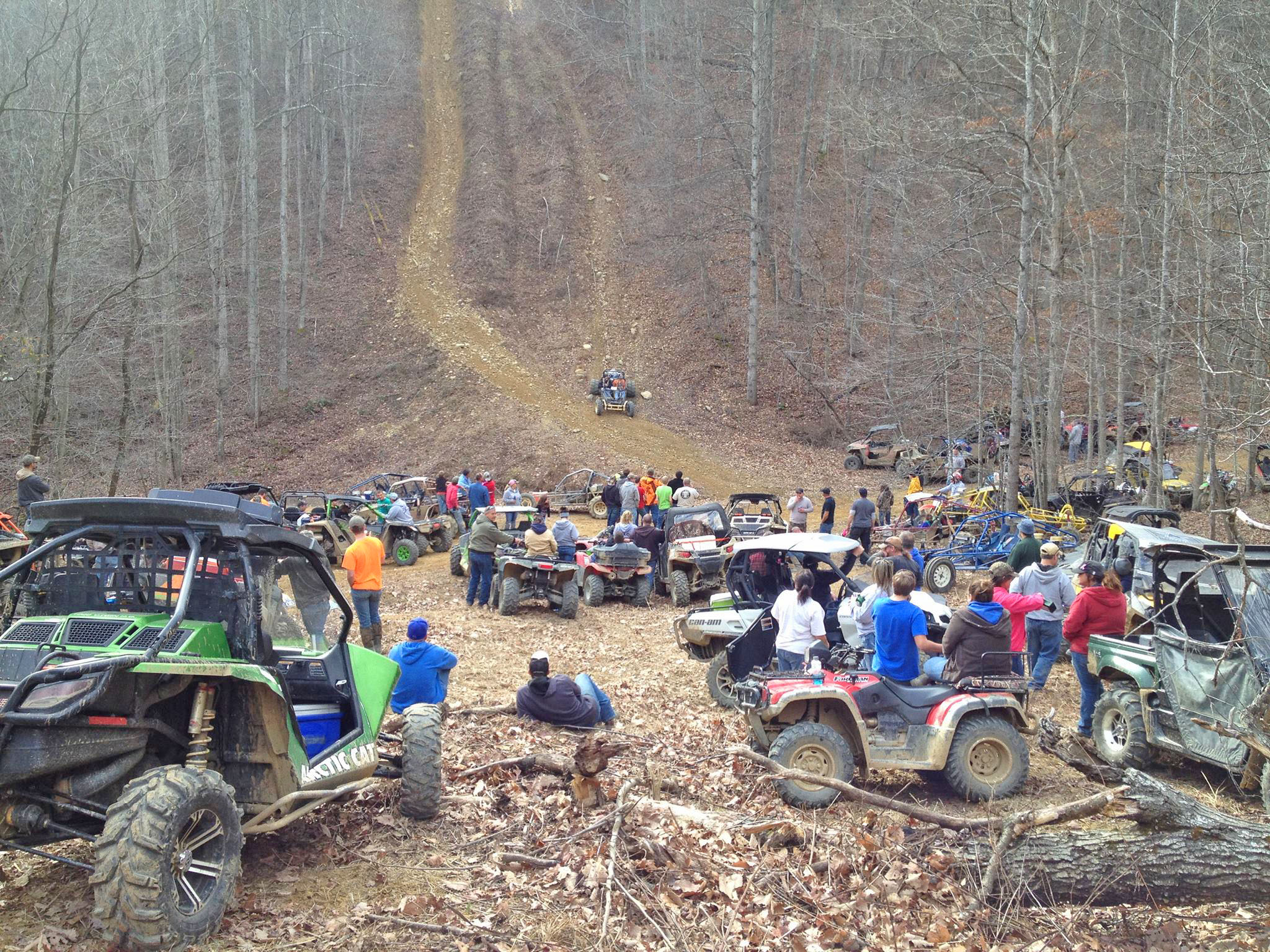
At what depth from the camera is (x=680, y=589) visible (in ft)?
52.5

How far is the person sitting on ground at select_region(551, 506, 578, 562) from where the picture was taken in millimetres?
15844

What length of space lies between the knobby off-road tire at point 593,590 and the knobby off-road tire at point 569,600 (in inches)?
38.9

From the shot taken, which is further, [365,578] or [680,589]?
[680,589]

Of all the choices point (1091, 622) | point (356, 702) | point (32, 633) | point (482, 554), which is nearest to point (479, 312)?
point (482, 554)

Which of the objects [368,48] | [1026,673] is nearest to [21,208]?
[1026,673]

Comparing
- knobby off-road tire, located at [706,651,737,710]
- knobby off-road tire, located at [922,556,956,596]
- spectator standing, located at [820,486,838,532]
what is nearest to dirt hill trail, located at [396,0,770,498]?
spectator standing, located at [820,486,838,532]

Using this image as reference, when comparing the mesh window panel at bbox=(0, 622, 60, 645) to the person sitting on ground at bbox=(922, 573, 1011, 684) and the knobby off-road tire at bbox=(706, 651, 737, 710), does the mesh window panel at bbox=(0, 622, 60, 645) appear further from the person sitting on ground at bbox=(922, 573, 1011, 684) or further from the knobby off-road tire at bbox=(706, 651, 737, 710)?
the knobby off-road tire at bbox=(706, 651, 737, 710)

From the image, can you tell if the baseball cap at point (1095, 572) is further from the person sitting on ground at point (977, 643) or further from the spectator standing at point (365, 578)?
the spectator standing at point (365, 578)

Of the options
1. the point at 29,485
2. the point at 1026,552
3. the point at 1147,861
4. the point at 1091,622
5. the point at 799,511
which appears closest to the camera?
the point at 1147,861

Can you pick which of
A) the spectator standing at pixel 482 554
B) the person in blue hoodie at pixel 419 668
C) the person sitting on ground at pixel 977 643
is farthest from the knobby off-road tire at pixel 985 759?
the spectator standing at pixel 482 554

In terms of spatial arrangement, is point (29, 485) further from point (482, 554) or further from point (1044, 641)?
point (1044, 641)

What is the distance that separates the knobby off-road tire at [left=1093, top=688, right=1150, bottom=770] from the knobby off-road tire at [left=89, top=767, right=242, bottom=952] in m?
6.85

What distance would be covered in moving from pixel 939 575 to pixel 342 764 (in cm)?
1359

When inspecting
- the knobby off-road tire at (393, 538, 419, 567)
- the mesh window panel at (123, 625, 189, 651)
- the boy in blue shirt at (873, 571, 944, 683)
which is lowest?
the knobby off-road tire at (393, 538, 419, 567)
